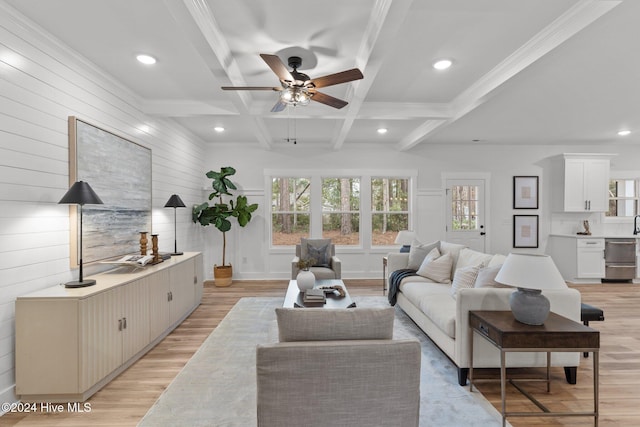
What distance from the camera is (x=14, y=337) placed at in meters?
2.30

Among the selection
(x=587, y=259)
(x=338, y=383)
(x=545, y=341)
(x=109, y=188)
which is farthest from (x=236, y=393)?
(x=587, y=259)

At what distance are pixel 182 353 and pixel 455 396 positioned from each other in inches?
97.4

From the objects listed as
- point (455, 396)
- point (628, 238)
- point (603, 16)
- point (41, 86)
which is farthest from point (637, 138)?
point (41, 86)

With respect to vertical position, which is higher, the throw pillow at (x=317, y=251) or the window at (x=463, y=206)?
the window at (x=463, y=206)

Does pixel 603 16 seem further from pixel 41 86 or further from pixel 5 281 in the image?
pixel 5 281

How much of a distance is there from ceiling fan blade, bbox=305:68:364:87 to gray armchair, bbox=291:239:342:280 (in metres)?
2.84

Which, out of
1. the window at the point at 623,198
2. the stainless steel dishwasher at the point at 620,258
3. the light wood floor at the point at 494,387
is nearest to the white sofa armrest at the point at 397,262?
the light wood floor at the point at 494,387

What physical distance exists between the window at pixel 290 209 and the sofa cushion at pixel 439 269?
3.03m

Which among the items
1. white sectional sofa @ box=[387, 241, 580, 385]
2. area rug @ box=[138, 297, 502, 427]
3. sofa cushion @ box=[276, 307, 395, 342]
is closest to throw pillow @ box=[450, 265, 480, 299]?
white sectional sofa @ box=[387, 241, 580, 385]

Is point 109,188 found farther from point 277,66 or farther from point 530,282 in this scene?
point 530,282

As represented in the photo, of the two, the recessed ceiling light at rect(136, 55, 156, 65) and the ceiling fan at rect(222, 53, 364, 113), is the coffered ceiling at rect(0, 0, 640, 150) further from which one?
the ceiling fan at rect(222, 53, 364, 113)

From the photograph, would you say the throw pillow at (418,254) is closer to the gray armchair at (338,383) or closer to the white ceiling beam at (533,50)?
the white ceiling beam at (533,50)

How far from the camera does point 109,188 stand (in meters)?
3.28

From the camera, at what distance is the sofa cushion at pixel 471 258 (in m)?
3.33
